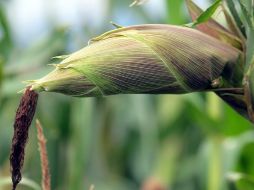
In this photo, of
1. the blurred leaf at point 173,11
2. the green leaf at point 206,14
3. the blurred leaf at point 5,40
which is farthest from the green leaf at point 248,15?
the blurred leaf at point 5,40

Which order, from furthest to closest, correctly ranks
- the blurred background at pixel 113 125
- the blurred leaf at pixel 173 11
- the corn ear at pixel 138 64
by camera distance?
the blurred background at pixel 113 125
the blurred leaf at pixel 173 11
the corn ear at pixel 138 64

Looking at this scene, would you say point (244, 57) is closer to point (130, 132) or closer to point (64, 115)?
point (64, 115)

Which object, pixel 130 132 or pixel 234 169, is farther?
pixel 130 132

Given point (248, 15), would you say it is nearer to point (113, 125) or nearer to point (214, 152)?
point (214, 152)

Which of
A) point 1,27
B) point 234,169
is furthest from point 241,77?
point 1,27

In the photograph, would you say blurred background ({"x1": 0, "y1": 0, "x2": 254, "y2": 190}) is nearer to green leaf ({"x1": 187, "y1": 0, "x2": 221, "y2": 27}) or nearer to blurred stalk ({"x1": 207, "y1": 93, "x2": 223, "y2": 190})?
blurred stalk ({"x1": 207, "y1": 93, "x2": 223, "y2": 190})

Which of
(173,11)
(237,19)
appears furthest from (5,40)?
(237,19)

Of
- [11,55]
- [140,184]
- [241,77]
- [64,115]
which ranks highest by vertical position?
[241,77]

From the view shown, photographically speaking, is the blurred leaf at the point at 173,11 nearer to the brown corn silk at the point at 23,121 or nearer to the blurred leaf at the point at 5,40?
the blurred leaf at the point at 5,40
